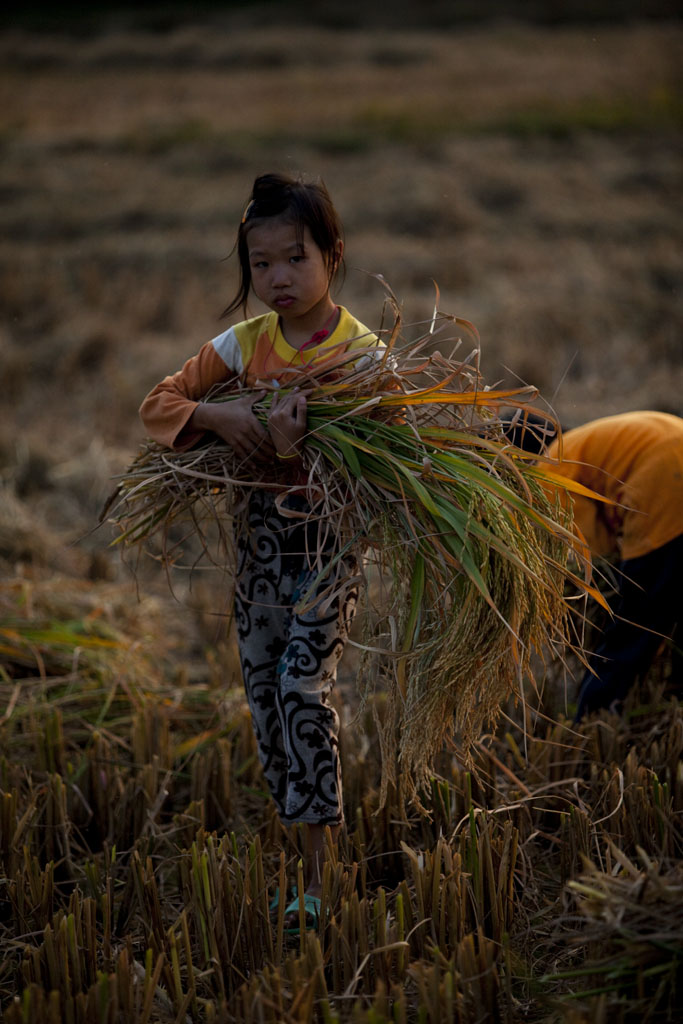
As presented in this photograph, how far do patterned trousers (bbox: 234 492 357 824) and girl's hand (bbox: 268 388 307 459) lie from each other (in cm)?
15

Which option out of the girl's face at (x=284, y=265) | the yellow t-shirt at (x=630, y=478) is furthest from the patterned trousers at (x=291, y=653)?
the yellow t-shirt at (x=630, y=478)

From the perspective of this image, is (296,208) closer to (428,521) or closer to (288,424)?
(288,424)

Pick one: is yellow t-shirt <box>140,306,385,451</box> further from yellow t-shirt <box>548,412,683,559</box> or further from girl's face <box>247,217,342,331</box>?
yellow t-shirt <box>548,412,683,559</box>

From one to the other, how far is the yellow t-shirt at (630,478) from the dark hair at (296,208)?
848 mm

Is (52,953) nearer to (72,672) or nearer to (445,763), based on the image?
(445,763)

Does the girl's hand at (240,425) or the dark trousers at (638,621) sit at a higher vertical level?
the girl's hand at (240,425)

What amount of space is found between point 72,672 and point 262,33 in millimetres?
19670

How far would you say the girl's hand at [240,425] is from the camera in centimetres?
195

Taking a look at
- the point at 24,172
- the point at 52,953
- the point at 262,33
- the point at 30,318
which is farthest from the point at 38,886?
the point at 262,33

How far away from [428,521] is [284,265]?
1.94ft

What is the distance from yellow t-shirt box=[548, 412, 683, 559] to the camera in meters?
2.51

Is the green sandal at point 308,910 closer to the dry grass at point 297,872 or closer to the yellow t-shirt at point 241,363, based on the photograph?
the dry grass at point 297,872

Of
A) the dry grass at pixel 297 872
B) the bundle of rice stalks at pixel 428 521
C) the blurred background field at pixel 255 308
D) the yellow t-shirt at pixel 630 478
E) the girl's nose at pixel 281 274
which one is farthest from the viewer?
the yellow t-shirt at pixel 630 478

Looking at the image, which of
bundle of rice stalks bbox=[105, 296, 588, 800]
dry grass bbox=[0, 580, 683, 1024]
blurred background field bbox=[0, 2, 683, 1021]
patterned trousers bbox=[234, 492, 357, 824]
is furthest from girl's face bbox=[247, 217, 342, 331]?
dry grass bbox=[0, 580, 683, 1024]
